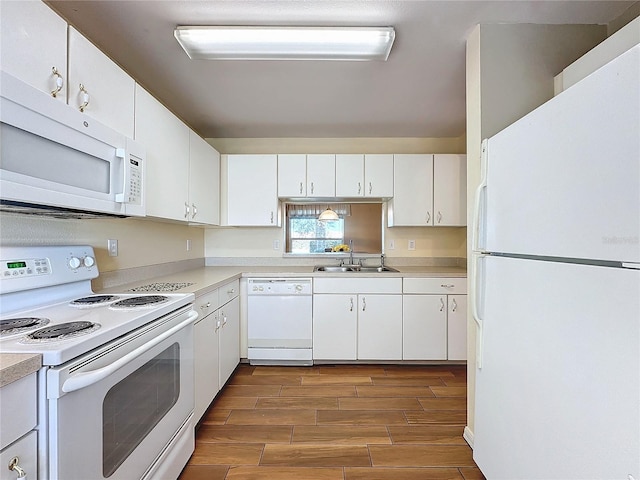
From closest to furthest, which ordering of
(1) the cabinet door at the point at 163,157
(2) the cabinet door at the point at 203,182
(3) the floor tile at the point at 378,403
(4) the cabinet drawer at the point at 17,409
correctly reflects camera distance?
(4) the cabinet drawer at the point at 17,409 → (1) the cabinet door at the point at 163,157 → (3) the floor tile at the point at 378,403 → (2) the cabinet door at the point at 203,182

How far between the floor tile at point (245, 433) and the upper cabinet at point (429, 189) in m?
2.12

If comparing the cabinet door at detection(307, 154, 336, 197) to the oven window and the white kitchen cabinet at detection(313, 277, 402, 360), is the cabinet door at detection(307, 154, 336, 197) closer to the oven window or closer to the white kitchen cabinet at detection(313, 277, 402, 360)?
the white kitchen cabinet at detection(313, 277, 402, 360)

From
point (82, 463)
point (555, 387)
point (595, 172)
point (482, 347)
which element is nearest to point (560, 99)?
point (595, 172)

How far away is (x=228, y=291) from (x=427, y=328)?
1773 millimetres

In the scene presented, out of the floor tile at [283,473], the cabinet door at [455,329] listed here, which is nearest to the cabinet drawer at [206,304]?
the floor tile at [283,473]

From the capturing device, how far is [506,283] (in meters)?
1.32

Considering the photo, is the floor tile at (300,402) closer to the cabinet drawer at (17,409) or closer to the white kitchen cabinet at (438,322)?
the white kitchen cabinet at (438,322)

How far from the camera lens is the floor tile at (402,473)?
161 cm

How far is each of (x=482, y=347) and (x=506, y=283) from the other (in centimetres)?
38

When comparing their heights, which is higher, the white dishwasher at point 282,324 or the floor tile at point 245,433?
the white dishwasher at point 282,324

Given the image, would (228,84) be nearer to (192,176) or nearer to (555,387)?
(192,176)

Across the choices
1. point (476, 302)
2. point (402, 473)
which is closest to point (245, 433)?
point (402, 473)

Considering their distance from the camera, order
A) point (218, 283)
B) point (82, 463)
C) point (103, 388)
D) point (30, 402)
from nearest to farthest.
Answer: point (30, 402) < point (82, 463) < point (103, 388) < point (218, 283)

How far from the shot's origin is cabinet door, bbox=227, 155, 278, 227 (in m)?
3.23
